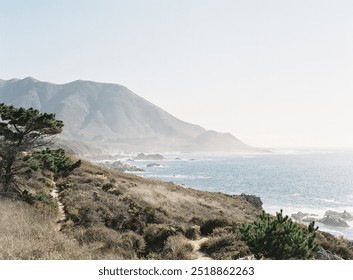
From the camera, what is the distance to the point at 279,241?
35.1 ft

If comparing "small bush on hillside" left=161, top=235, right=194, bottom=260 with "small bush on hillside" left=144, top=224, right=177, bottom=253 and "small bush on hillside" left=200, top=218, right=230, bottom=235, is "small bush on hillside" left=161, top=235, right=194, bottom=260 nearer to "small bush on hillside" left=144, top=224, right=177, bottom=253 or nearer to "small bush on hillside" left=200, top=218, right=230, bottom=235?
"small bush on hillside" left=144, top=224, right=177, bottom=253

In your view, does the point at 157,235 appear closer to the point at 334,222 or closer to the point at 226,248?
the point at 226,248

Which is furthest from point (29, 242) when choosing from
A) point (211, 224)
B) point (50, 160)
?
point (211, 224)

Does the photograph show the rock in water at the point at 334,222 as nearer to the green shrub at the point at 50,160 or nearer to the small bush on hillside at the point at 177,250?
the green shrub at the point at 50,160

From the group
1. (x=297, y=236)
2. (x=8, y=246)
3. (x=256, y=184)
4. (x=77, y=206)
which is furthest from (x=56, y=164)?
(x=256, y=184)

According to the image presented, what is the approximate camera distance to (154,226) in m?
17.0

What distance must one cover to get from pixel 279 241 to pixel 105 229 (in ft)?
24.6

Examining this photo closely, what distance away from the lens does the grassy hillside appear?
1002 centimetres

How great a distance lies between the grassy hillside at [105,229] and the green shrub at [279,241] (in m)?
1.62

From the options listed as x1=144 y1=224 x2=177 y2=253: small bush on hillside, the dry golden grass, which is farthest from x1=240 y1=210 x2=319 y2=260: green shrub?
the dry golden grass

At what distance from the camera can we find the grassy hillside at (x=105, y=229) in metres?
10.0
